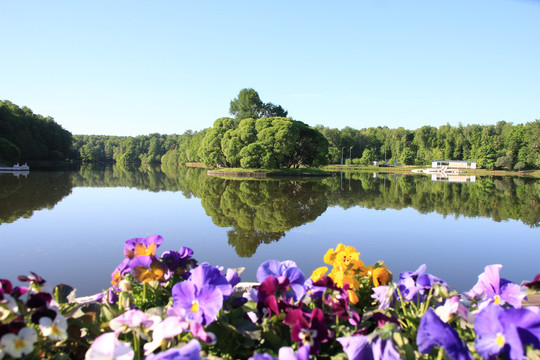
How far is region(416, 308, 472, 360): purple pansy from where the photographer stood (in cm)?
88

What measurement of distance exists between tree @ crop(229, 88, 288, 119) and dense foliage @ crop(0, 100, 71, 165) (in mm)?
26863

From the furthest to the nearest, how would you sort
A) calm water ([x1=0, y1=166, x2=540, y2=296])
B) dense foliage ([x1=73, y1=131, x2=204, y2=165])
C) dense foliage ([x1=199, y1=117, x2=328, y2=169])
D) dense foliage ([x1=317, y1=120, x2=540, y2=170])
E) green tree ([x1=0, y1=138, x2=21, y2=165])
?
dense foliage ([x1=73, y1=131, x2=204, y2=165])
dense foliage ([x1=317, y1=120, x2=540, y2=170])
dense foliage ([x1=199, y1=117, x2=328, y2=169])
green tree ([x1=0, y1=138, x2=21, y2=165])
calm water ([x1=0, y1=166, x2=540, y2=296])

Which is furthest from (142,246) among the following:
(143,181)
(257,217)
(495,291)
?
(143,181)

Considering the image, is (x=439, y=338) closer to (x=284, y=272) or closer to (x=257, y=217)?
(x=284, y=272)

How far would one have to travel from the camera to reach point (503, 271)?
541 cm

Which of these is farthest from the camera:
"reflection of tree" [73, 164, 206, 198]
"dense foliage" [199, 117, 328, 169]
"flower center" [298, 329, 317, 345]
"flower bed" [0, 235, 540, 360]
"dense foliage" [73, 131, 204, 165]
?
"dense foliage" [73, 131, 204, 165]

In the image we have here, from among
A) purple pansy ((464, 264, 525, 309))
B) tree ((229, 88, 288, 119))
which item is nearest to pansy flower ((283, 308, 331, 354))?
purple pansy ((464, 264, 525, 309))

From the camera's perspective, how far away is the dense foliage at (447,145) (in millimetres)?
58219

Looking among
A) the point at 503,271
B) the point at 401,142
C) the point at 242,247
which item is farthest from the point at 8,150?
the point at 401,142

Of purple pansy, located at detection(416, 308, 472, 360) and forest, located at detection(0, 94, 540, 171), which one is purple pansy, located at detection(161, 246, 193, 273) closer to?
purple pansy, located at detection(416, 308, 472, 360)

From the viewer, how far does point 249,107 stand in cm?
5388

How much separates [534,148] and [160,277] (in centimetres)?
6828

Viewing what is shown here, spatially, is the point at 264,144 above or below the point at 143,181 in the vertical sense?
above

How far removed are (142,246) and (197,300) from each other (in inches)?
17.9
